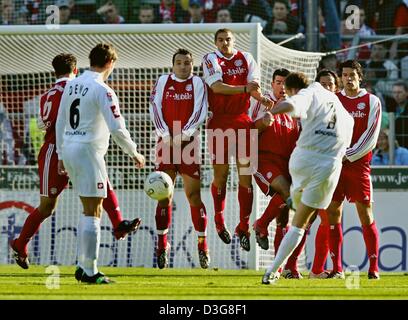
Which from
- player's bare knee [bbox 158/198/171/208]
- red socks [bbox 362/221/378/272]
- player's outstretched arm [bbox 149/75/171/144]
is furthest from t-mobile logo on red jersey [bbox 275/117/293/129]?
player's bare knee [bbox 158/198/171/208]

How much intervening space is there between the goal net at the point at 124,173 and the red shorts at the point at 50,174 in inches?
121

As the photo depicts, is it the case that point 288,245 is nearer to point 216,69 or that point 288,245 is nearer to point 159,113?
point 216,69

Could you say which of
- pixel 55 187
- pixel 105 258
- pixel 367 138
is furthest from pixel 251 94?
pixel 105 258

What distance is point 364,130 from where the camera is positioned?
1259 centimetres

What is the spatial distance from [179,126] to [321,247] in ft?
7.22

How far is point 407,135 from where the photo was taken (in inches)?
661

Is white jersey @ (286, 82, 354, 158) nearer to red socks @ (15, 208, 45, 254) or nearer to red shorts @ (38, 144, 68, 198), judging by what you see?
red shorts @ (38, 144, 68, 198)

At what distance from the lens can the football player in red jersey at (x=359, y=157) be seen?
12.5m

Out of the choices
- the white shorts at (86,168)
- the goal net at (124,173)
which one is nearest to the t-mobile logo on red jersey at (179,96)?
the goal net at (124,173)

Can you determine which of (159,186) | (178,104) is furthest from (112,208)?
(178,104)

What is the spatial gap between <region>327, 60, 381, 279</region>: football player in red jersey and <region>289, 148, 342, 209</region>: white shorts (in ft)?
7.36

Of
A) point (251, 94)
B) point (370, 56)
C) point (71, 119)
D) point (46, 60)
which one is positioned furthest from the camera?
point (370, 56)

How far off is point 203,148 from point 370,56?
437cm
